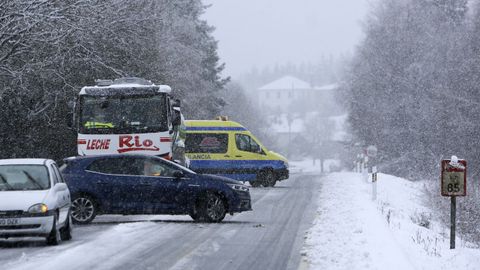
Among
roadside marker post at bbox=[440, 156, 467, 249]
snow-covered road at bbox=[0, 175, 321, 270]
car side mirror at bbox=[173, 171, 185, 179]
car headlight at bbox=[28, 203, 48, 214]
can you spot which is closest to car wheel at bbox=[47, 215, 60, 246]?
snow-covered road at bbox=[0, 175, 321, 270]

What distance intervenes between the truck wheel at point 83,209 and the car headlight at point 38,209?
436cm

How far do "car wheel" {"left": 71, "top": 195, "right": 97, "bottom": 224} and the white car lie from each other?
2.74m

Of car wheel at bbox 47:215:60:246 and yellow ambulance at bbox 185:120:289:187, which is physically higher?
yellow ambulance at bbox 185:120:289:187

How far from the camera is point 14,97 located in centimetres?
3491

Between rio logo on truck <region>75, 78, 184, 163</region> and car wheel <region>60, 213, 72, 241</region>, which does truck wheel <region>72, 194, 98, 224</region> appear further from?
rio logo on truck <region>75, 78, 184, 163</region>

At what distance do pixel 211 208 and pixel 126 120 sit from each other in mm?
6717

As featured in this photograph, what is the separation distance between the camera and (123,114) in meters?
24.6

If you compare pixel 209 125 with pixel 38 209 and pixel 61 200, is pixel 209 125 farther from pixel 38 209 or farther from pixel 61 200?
pixel 38 209

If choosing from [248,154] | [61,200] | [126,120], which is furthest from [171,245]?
[248,154]

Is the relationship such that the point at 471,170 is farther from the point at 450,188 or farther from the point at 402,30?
the point at 450,188

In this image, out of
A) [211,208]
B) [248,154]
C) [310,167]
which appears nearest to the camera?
[211,208]

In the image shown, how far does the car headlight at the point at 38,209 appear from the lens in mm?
13719

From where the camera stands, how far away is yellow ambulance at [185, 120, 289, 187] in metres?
33.4

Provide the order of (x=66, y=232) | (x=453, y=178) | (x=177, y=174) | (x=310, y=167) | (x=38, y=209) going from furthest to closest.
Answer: (x=310, y=167) < (x=177, y=174) < (x=66, y=232) < (x=453, y=178) < (x=38, y=209)
